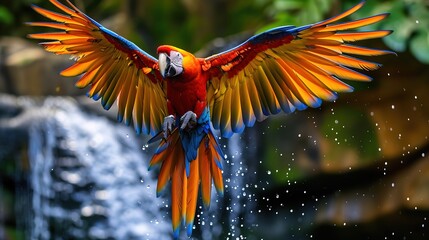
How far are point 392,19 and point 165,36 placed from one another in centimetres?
146

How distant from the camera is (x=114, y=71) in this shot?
1.14 metres

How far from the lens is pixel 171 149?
1080mm

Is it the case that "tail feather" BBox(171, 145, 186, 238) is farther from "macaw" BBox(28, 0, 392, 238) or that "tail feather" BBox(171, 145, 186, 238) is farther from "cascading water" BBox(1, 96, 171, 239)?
"cascading water" BBox(1, 96, 171, 239)

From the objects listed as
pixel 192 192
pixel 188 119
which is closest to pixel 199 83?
pixel 188 119

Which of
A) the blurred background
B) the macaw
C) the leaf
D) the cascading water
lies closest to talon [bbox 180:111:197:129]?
the macaw

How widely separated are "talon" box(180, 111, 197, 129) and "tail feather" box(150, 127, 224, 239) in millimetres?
37

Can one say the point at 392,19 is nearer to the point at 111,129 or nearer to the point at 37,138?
the point at 111,129

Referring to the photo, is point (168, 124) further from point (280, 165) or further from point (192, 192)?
point (280, 165)

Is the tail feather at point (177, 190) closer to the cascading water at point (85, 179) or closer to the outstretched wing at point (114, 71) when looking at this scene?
the outstretched wing at point (114, 71)

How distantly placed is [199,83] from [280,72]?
0.12 meters

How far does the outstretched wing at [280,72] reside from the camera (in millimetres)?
991

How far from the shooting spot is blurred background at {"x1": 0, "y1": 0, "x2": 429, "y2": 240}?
8.78ft

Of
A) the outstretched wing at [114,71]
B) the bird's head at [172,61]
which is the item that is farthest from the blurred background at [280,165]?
the bird's head at [172,61]

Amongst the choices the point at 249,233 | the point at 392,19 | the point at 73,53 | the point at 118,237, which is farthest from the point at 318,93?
the point at 118,237
